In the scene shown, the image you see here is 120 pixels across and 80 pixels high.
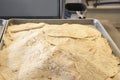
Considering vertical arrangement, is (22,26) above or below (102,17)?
above

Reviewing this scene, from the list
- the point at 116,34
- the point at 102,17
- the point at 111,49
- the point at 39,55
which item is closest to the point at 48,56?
the point at 39,55

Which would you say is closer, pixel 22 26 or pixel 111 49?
pixel 111 49

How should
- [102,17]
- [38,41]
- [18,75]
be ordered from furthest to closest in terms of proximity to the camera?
[102,17] → [38,41] → [18,75]

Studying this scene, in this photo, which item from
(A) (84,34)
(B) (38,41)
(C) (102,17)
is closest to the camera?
(B) (38,41)

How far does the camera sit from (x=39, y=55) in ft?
2.97

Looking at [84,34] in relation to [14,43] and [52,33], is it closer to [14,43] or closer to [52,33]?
[52,33]

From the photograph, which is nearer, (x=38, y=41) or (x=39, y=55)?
(x=39, y=55)

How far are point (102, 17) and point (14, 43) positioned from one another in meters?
1.68

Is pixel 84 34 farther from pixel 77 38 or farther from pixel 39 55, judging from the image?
pixel 39 55

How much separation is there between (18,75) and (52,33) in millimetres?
347

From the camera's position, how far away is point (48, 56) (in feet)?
2.83

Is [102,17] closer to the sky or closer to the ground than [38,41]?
closer to the ground

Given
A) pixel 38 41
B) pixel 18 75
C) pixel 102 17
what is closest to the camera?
pixel 18 75

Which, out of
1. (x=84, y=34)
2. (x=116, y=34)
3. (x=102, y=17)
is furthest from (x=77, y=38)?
(x=102, y=17)
